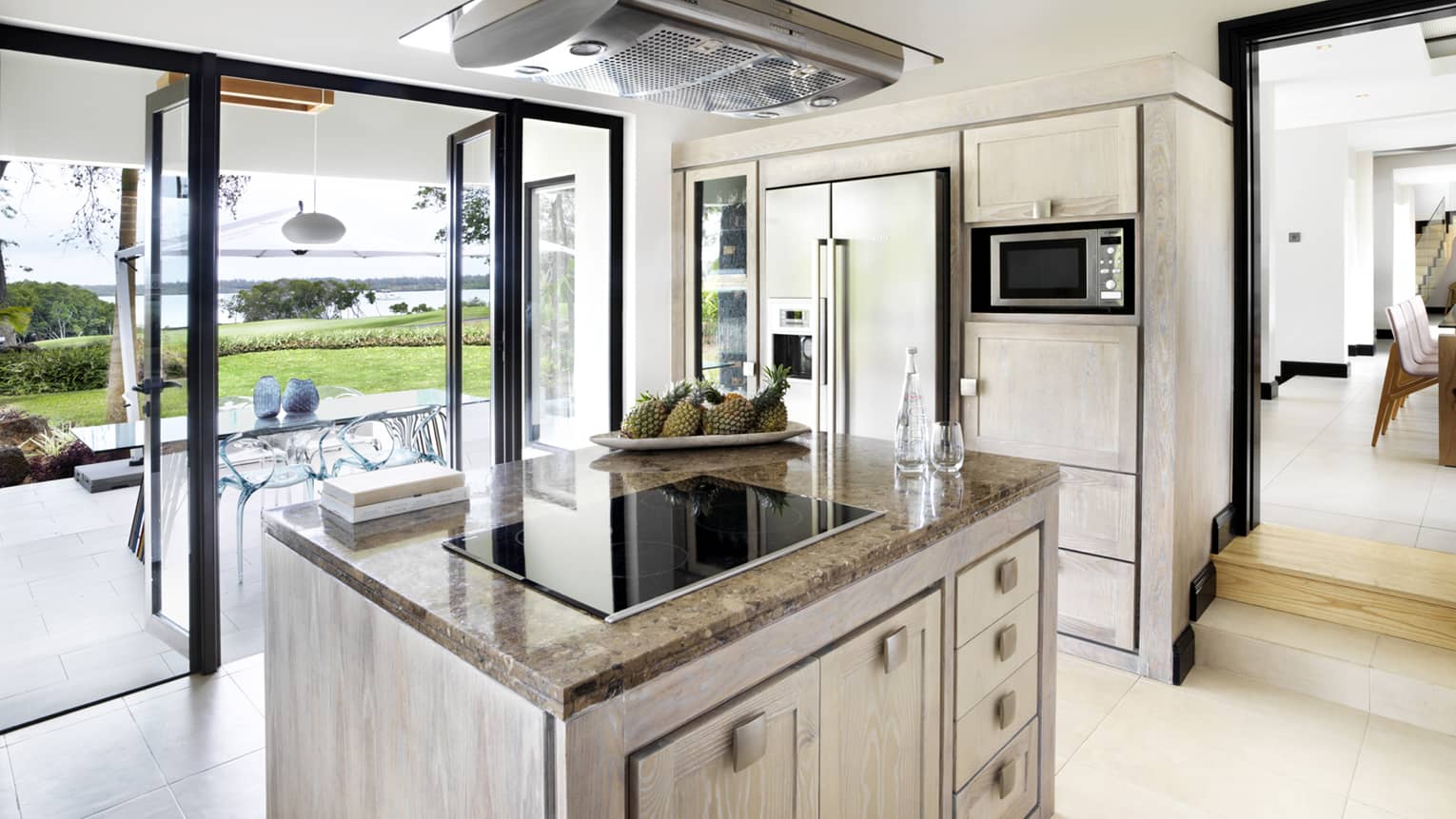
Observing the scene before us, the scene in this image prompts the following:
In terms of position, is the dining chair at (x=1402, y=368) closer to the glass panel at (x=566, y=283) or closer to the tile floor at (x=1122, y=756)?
the tile floor at (x=1122, y=756)

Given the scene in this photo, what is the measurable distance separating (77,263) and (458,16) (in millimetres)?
2168

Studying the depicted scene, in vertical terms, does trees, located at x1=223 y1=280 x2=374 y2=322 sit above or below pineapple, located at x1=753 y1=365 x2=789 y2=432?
above

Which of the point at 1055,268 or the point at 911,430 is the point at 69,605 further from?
the point at 1055,268

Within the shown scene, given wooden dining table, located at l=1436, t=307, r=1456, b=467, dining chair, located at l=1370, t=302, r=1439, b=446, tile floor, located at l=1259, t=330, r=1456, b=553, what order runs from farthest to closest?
dining chair, located at l=1370, t=302, r=1439, b=446, wooden dining table, located at l=1436, t=307, r=1456, b=467, tile floor, located at l=1259, t=330, r=1456, b=553

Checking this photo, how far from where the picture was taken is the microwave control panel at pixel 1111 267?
2920 mm

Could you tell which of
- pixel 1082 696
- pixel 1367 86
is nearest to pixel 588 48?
pixel 1082 696

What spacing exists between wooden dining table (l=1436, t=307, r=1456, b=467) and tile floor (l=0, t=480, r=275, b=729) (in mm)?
6298

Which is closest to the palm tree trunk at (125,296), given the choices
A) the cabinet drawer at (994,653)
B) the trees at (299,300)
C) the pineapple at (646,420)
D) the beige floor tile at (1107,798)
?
the trees at (299,300)

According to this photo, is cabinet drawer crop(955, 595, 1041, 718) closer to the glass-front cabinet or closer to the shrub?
the glass-front cabinet

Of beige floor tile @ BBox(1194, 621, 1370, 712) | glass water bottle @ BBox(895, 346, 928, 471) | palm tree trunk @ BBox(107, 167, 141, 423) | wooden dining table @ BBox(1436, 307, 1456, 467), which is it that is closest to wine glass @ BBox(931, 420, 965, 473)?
glass water bottle @ BBox(895, 346, 928, 471)

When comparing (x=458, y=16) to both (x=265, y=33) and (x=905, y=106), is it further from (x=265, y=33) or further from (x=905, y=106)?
(x=905, y=106)

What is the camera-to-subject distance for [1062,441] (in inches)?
123

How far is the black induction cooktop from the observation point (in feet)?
4.29

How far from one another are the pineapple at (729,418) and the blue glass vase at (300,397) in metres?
1.86
